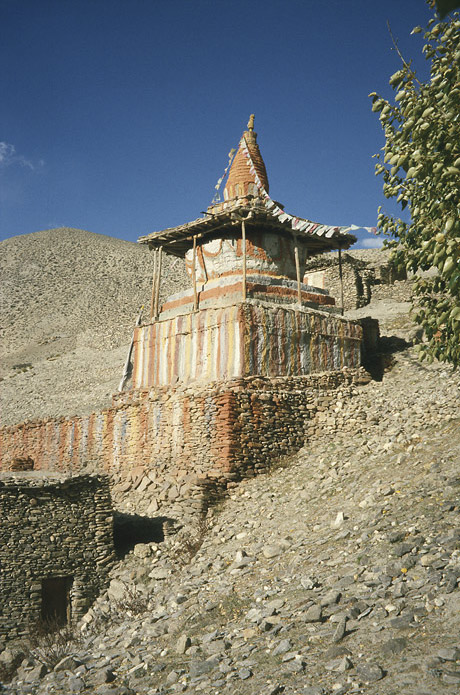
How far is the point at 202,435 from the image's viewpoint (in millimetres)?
15203

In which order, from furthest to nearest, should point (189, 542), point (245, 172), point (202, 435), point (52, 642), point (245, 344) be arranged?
1. point (245, 172)
2. point (245, 344)
3. point (202, 435)
4. point (189, 542)
5. point (52, 642)

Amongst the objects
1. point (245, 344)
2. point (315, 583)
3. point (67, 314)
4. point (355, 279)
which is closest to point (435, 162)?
point (315, 583)

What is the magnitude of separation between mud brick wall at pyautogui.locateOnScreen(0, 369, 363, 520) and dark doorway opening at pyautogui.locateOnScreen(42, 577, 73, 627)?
259 cm

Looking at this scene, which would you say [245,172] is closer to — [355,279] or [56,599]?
[355,279]

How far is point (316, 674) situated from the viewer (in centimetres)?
623

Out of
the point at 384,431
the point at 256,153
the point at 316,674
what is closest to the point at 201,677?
the point at 316,674

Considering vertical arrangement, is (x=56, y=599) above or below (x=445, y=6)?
below

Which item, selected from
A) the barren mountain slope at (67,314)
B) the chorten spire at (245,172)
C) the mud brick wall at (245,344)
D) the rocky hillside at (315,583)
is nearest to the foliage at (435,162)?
the rocky hillside at (315,583)

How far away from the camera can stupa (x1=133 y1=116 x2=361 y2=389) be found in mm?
16344

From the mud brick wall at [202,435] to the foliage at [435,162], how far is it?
20.1 ft

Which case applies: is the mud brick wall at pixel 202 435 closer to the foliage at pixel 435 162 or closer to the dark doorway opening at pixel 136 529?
the dark doorway opening at pixel 136 529

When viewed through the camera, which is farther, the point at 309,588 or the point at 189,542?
the point at 189,542

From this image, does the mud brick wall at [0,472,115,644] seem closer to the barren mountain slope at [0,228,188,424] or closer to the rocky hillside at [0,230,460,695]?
the rocky hillside at [0,230,460,695]

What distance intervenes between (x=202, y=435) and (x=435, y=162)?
9193 mm
